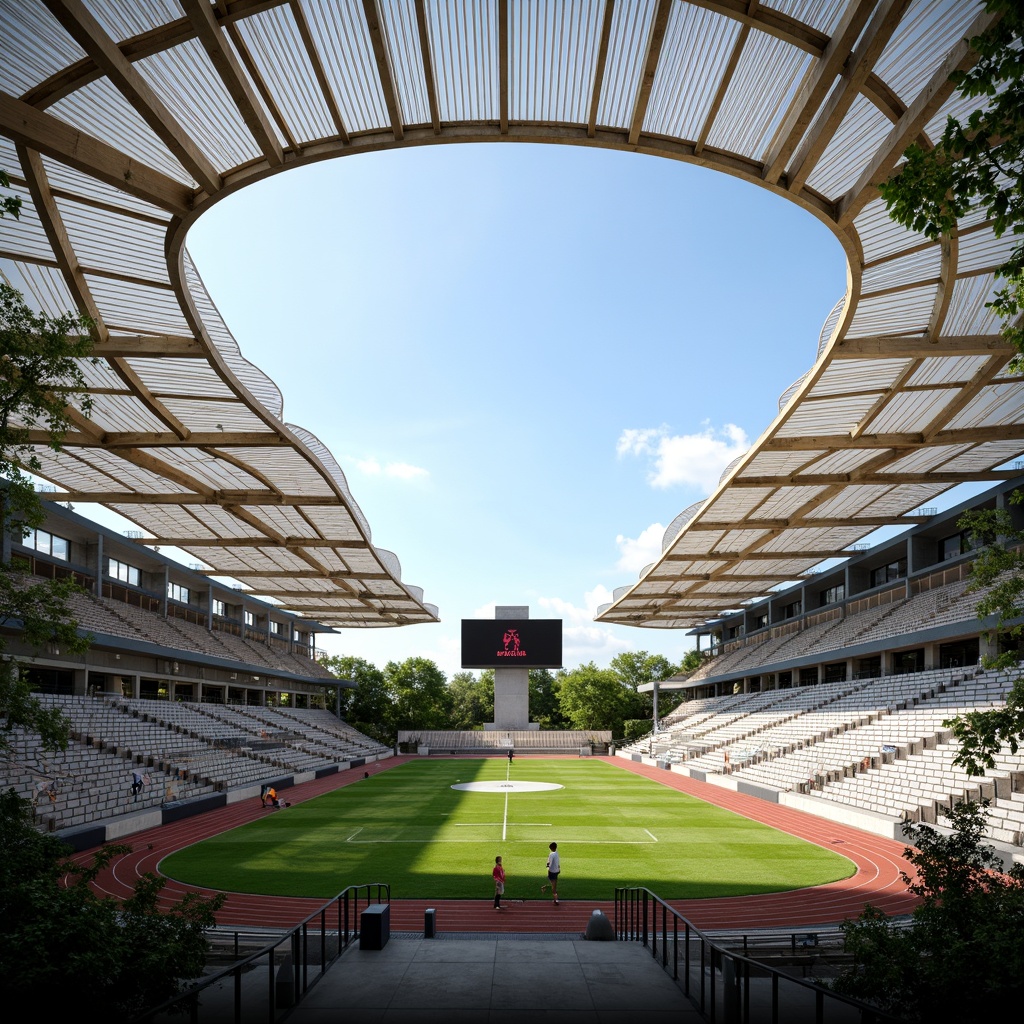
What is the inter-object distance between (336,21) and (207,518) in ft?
116

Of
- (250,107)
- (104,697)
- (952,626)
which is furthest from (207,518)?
(952,626)

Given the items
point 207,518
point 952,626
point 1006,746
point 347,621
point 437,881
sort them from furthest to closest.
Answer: point 347,621 → point 207,518 → point 952,626 → point 1006,746 → point 437,881

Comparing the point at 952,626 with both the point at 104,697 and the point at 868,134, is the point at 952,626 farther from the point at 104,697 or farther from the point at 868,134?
the point at 104,697

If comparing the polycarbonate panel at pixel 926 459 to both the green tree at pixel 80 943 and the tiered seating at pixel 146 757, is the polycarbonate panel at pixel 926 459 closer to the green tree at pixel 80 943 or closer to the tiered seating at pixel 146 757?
the tiered seating at pixel 146 757

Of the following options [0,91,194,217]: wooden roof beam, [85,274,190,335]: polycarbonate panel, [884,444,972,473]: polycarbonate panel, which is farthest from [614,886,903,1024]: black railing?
[884,444,972,473]: polycarbonate panel

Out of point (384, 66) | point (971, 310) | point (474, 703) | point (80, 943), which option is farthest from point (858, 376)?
point (474, 703)

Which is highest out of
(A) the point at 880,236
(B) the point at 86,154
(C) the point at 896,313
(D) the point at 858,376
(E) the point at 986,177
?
(A) the point at 880,236

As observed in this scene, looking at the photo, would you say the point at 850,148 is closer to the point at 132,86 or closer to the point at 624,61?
the point at 624,61

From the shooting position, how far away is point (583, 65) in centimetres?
1672

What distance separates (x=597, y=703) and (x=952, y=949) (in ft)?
307

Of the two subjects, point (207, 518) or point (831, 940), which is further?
point (207, 518)

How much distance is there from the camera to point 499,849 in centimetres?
2562

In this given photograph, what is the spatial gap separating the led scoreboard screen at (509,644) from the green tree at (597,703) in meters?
23.0

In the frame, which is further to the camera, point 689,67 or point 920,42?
point 689,67
